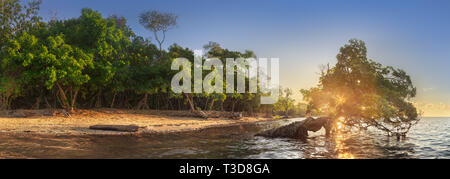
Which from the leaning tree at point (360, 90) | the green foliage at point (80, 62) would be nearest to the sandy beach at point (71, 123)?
the green foliage at point (80, 62)

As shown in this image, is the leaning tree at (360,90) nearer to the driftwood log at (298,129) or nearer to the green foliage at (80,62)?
the driftwood log at (298,129)

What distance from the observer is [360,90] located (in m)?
17.5

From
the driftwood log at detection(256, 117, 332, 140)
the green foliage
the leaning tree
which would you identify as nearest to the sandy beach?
the green foliage

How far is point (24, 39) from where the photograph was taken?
23922mm

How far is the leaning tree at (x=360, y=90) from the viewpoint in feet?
55.6

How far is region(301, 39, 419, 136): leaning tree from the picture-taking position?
16.9 m

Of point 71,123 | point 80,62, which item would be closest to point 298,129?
point 71,123

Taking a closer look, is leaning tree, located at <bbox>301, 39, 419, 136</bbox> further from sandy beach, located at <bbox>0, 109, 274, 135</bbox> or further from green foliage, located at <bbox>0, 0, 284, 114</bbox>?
green foliage, located at <bbox>0, 0, 284, 114</bbox>

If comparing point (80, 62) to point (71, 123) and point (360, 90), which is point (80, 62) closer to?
point (71, 123)

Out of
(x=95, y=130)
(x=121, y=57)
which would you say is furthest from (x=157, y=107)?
(x=95, y=130)

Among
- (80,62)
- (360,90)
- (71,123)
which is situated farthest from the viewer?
(80,62)

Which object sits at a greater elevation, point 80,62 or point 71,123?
point 80,62
